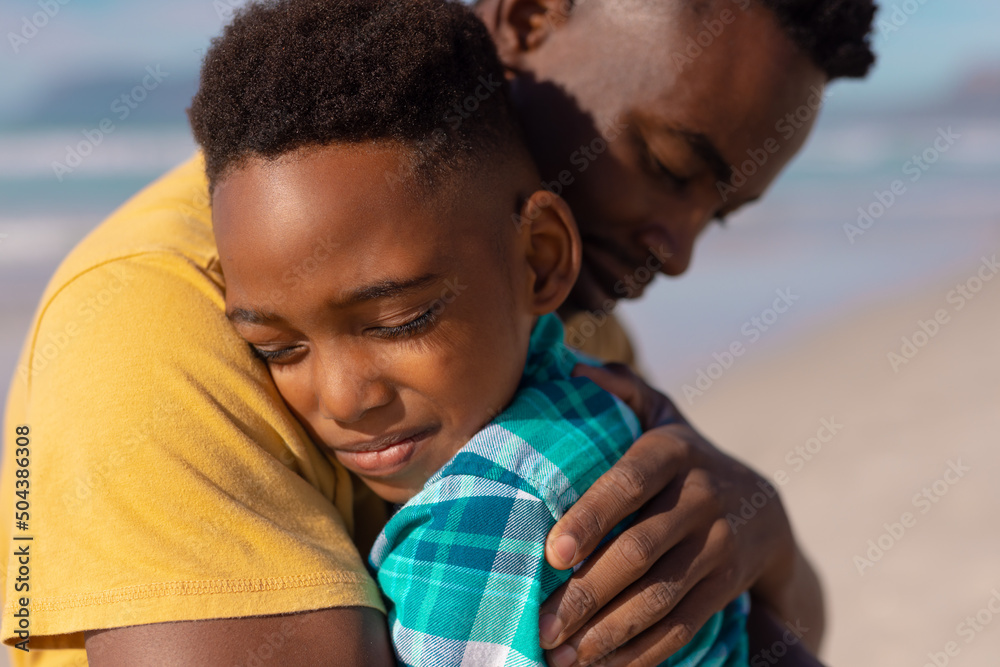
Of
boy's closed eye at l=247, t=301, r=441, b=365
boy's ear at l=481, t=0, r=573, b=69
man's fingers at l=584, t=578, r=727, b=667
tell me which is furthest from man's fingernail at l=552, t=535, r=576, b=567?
boy's ear at l=481, t=0, r=573, b=69

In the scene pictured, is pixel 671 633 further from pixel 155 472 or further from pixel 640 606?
pixel 155 472

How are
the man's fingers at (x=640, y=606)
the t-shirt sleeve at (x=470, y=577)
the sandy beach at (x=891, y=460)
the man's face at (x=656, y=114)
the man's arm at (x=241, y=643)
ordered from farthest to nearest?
the sandy beach at (x=891, y=460), the man's face at (x=656, y=114), the man's fingers at (x=640, y=606), the t-shirt sleeve at (x=470, y=577), the man's arm at (x=241, y=643)

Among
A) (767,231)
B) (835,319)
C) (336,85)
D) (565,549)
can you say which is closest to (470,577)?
(565,549)

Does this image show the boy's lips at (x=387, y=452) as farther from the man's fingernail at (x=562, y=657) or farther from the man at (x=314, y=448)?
the man's fingernail at (x=562, y=657)

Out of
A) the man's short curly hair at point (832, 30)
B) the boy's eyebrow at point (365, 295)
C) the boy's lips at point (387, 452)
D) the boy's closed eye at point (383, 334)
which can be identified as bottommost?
the boy's lips at point (387, 452)

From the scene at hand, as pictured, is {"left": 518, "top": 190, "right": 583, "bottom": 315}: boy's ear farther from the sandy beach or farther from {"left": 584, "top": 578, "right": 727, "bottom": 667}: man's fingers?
the sandy beach

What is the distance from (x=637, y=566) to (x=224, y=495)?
0.74 metres

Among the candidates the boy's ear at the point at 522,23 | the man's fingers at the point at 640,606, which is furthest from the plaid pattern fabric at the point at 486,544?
the boy's ear at the point at 522,23

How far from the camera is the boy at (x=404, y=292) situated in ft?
4.98

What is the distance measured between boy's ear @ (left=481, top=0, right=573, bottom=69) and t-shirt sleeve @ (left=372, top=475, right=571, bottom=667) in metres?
1.21

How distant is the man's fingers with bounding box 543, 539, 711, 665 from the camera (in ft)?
5.23

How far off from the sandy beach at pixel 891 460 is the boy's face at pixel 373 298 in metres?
2.77

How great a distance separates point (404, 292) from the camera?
155 cm

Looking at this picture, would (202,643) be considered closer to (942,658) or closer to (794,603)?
(794,603)
